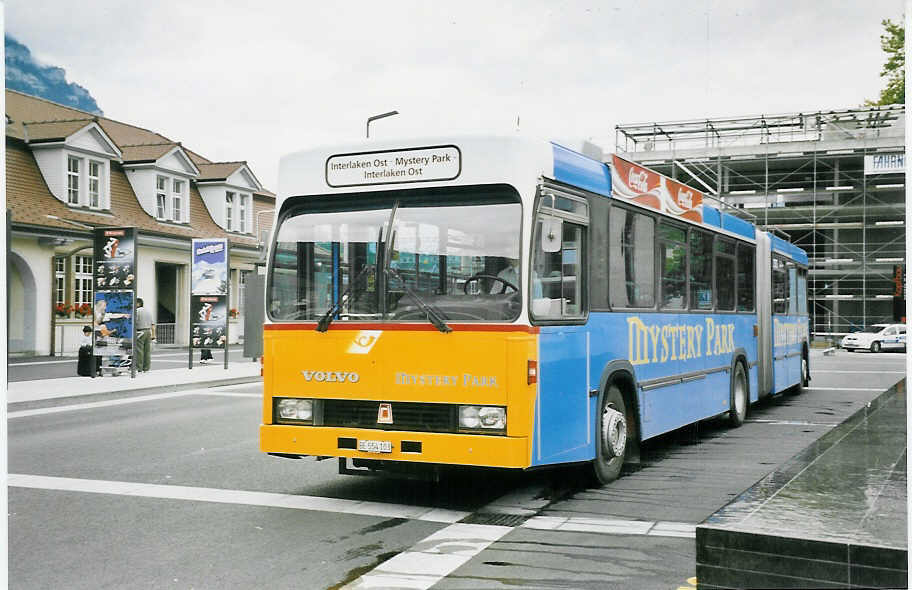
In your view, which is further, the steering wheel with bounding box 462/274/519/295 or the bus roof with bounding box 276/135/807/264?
the bus roof with bounding box 276/135/807/264

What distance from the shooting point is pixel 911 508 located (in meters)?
3.92

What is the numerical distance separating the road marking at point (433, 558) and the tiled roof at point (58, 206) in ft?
76.5

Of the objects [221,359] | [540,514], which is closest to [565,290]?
[540,514]

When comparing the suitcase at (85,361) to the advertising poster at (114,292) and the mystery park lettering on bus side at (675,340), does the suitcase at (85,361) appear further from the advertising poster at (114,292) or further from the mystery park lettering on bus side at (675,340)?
the mystery park lettering on bus side at (675,340)

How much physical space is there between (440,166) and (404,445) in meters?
2.19

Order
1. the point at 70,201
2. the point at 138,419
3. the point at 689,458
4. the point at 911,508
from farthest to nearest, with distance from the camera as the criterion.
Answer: the point at 70,201 < the point at 138,419 < the point at 689,458 < the point at 911,508

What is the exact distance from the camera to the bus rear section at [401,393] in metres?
6.90

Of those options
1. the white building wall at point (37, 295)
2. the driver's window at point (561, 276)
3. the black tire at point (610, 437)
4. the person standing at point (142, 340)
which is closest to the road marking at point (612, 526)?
the black tire at point (610, 437)

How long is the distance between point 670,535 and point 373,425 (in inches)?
93.3

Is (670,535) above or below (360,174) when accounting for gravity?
below

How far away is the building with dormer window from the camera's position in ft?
95.1

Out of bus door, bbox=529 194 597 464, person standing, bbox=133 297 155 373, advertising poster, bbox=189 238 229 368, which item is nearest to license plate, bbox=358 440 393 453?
bus door, bbox=529 194 597 464

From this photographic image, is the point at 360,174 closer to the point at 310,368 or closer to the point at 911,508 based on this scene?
the point at 310,368

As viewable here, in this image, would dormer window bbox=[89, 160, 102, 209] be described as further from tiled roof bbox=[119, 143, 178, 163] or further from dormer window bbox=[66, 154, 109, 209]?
tiled roof bbox=[119, 143, 178, 163]
